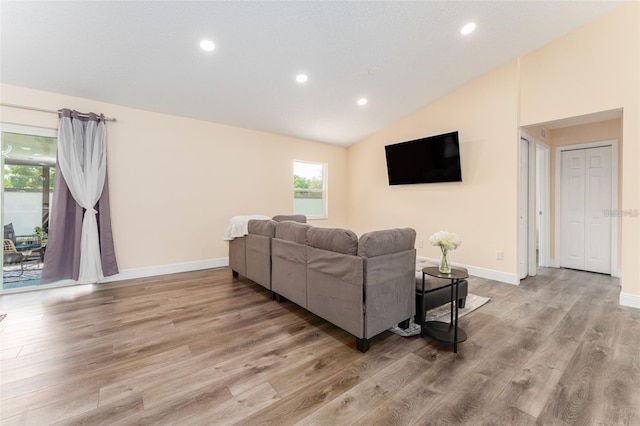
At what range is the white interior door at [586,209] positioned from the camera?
4.12 m

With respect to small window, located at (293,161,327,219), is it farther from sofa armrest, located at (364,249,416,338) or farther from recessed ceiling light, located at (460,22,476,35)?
sofa armrest, located at (364,249,416,338)

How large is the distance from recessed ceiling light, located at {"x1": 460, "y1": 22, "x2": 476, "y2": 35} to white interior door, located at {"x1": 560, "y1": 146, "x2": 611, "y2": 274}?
123 inches

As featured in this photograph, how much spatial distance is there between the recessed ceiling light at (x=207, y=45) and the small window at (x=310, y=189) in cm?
301

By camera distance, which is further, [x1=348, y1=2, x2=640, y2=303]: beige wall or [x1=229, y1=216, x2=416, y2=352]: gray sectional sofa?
[x1=348, y1=2, x2=640, y2=303]: beige wall

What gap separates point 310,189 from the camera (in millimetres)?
6062

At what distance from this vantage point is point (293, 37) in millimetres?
2836

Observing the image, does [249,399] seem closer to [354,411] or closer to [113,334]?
[354,411]

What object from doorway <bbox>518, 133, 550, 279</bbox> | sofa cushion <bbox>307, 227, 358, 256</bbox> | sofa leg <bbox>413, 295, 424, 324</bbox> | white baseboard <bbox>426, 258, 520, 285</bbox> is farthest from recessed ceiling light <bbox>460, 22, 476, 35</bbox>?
sofa leg <bbox>413, 295, 424, 324</bbox>

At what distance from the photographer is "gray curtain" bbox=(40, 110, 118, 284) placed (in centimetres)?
340

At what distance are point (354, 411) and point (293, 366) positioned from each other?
559 millimetres


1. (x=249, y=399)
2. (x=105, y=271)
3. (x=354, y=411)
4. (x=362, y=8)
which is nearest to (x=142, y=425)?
(x=249, y=399)

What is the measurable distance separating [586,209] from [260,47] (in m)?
5.57

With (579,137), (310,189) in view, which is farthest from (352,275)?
(579,137)

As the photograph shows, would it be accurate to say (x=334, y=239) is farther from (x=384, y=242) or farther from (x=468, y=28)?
(x=468, y=28)
